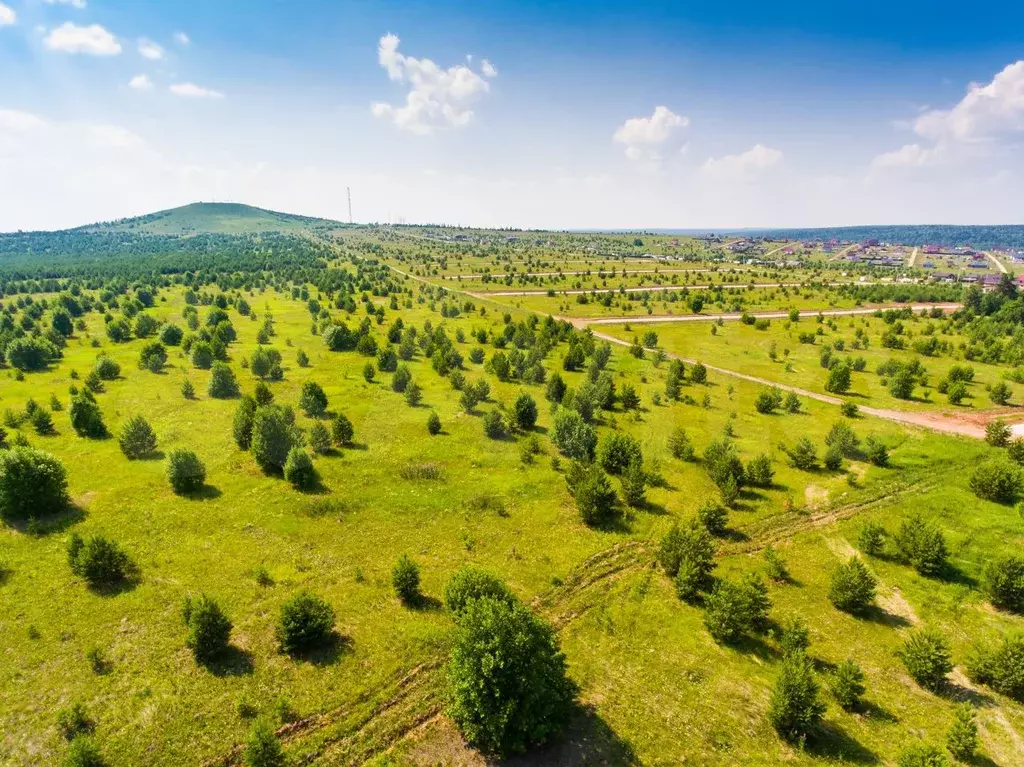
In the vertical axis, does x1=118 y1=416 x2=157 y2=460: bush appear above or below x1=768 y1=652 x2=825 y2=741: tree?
above

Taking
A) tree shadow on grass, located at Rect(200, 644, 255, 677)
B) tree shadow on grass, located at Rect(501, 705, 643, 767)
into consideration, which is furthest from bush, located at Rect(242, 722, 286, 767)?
tree shadow on grass, located at Rect(501, 705, 643, 767)

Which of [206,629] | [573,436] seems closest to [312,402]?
[573,436]

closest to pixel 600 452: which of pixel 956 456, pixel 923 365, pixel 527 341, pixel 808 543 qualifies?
pixel 808 543

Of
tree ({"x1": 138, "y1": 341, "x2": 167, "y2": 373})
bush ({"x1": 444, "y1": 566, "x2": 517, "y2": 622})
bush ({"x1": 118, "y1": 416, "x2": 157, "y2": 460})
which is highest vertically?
tree ({"x1": 138, "y1": 341, "x2": 167, "y2": 373})

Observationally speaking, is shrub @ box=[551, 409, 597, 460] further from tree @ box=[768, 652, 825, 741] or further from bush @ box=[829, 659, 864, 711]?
tree @ box=[768, 652, 825, 741]

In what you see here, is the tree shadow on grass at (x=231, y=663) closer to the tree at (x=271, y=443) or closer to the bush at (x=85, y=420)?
the tree at (x=271, y=443)

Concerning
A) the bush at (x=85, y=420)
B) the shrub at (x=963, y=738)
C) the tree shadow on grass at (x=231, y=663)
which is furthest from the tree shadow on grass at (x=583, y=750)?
the bush at (x=85, y=420)

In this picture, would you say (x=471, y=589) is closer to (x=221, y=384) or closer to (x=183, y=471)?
(x=183, y=471)

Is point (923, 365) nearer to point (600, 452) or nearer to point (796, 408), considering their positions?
point (796, 408)
